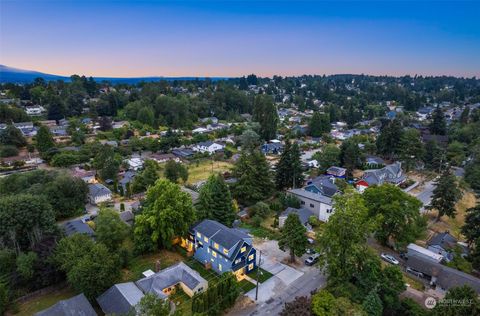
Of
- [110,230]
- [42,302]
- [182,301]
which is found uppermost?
[110,230]

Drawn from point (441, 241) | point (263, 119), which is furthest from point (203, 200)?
point (263, 119)

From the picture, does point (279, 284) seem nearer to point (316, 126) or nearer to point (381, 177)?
point (381, 177)

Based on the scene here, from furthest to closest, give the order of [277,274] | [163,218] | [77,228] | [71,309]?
[77,228], [163,218], [277,274], [71,309]

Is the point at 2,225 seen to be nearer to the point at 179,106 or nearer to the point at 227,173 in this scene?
the point at 227,173

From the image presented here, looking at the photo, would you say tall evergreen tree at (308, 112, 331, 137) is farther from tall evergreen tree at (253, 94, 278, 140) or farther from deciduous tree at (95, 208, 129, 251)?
deciduous tree at (95, 208, 129, 251)

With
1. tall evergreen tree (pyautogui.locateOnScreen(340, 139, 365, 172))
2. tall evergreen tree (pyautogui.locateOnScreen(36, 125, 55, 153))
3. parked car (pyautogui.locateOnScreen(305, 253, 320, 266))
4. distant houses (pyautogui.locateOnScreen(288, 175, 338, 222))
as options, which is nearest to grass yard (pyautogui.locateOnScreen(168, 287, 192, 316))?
parked car (pyautogui.locateOnScreen(305, 253, 320, 266))

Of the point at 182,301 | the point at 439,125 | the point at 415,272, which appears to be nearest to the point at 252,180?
the point at 182,301
